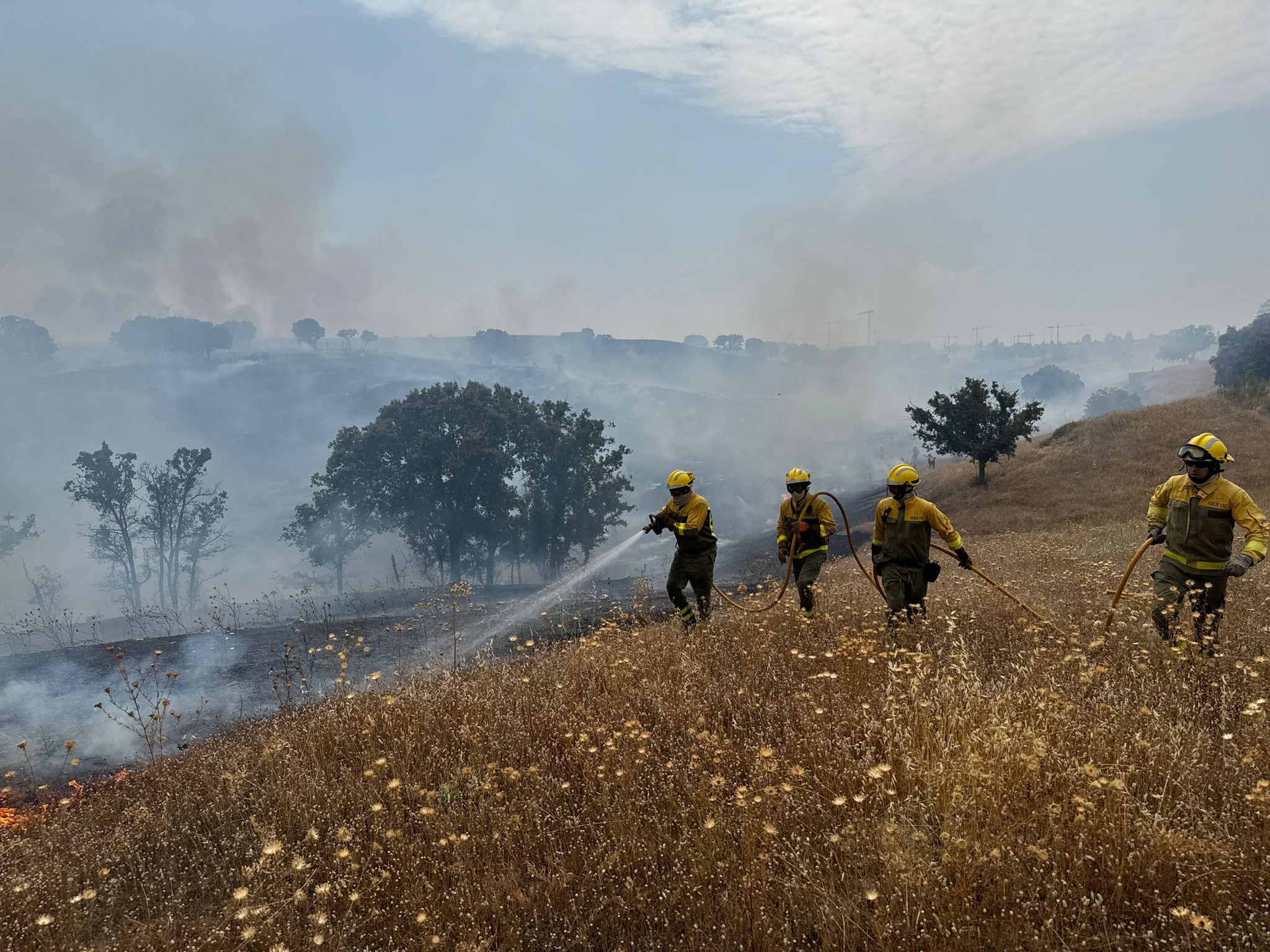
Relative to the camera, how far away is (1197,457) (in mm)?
5570

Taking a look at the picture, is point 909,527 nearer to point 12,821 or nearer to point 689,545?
point 689,545

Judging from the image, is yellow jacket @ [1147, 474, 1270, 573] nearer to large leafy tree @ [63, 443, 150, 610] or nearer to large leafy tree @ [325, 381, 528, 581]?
large leafy tree @ [325, 381, 528, 581]

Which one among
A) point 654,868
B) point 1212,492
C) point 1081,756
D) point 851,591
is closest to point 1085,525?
point 851,591

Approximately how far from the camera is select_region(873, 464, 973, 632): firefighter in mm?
6871

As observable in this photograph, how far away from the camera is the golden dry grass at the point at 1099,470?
82.3ft

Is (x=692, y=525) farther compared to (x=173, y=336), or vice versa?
(x=173, y=336)

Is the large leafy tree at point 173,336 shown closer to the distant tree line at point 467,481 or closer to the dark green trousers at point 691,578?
the distant tree line at point 467,481

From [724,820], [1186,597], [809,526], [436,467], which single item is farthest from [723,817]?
[436,467]

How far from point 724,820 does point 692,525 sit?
5.17 meters

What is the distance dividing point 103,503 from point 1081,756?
52.0 m

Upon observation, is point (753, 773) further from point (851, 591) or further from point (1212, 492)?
point (851, 591)

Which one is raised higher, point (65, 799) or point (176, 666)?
point (65, 799)

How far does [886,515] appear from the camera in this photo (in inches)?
279

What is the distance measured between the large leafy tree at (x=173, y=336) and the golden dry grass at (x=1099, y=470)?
15488 cm
